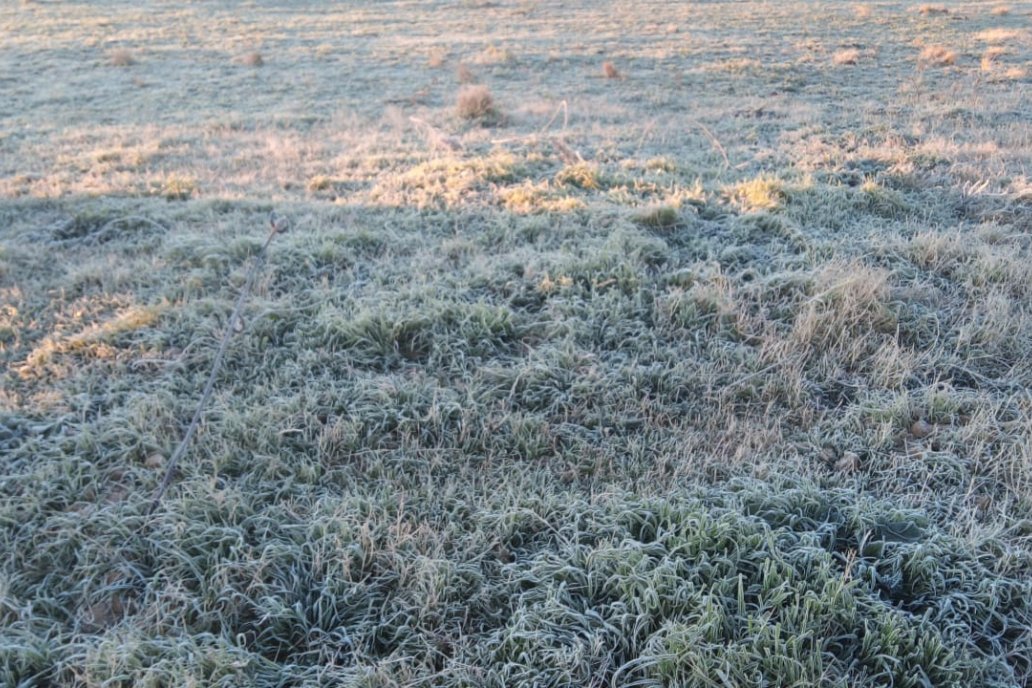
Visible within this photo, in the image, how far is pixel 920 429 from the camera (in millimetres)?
3572

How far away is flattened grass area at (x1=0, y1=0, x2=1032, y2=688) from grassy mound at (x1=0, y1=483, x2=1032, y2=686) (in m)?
0.01

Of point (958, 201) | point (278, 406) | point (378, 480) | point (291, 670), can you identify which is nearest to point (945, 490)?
point (378, 480)


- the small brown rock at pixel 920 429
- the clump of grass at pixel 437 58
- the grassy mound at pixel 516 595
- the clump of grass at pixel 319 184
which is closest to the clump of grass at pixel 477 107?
the clump of grass at pixel 319 184

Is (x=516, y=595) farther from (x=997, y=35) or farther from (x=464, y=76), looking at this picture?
(x=997, y=35)

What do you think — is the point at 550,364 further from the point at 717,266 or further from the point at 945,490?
the point at 945,490

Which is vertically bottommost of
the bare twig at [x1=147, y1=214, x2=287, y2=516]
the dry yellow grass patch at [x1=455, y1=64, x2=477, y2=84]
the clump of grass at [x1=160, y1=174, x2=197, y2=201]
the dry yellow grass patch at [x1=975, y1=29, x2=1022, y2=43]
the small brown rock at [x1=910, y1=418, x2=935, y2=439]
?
the small brown rock at [x1=910, y1=418, x2=935, y2=439]

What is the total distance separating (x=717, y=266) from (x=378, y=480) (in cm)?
291

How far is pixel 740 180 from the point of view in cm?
752

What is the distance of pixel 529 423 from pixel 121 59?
772 inches

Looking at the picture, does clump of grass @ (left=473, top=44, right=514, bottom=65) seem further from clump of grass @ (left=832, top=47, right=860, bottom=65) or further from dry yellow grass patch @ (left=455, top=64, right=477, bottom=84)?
clump of grass @ (left=832, top=47, right=860, bottom=65)

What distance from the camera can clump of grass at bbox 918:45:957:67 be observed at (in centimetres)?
1603

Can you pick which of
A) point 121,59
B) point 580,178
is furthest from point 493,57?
point 580,178

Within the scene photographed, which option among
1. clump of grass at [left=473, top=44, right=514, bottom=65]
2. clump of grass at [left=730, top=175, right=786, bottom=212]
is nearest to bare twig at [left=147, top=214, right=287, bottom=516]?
clump of grass at [left=730, top=175, right=786, bottom=212]

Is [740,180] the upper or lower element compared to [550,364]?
upper
